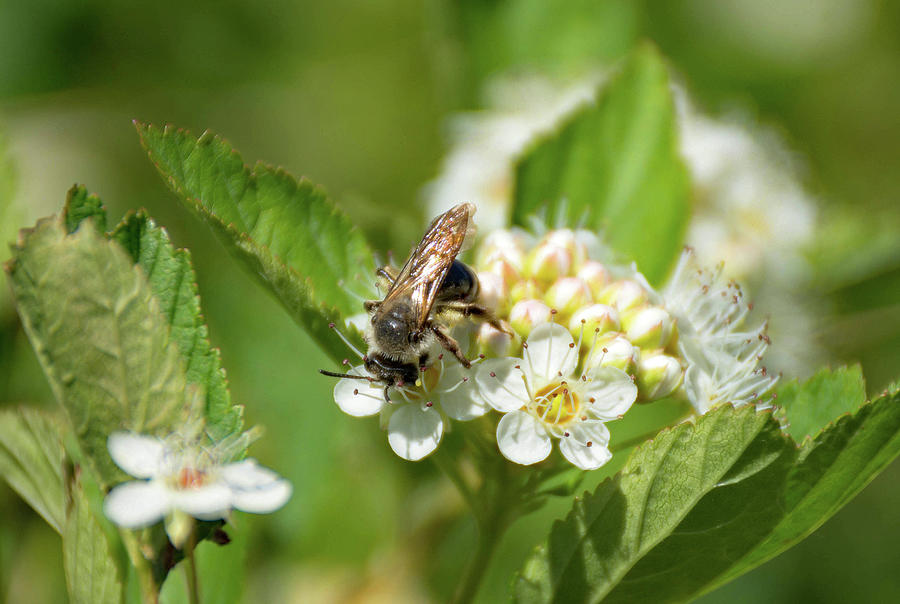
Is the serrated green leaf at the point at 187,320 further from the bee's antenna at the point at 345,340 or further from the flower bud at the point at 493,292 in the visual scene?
the flower bud at the point at 493,292

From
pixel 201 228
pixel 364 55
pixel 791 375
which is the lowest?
pixel 791 375

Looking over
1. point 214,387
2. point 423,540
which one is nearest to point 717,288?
point 423,540

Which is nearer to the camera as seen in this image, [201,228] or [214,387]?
[214,387]

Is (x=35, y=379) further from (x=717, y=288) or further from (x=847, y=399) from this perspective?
(x=847, y=399)

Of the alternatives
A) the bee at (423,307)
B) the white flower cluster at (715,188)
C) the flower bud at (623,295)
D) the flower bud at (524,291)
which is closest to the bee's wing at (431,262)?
the bee at (423,307)

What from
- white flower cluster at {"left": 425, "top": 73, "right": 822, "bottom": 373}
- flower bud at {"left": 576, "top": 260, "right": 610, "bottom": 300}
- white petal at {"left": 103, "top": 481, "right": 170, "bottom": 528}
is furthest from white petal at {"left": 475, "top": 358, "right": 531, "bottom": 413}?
white flower cluster at {"left": 425, "top": 73, "right": 822, "bottom": 373}

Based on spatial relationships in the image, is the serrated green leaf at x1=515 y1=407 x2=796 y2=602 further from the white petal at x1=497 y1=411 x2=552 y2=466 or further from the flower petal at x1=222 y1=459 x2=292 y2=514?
the flower petal at x1=222 y1=459 x2=292 y2=514
